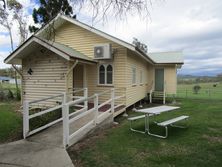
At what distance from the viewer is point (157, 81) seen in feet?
53.5

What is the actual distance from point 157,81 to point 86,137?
11605 millimetres

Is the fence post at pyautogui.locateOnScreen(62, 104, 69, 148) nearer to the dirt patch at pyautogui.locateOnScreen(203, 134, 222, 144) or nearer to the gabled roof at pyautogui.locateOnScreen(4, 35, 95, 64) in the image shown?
the gabled roof at pyautogui.locateOnScreen(4, 35, 95, 64)

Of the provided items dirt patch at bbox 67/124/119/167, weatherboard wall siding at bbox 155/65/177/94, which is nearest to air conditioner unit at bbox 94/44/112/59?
dirt patch at bbox 67/124/119/167

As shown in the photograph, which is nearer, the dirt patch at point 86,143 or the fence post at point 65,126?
the dirt patch at point 86,143

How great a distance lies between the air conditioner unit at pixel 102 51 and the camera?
9.41 m

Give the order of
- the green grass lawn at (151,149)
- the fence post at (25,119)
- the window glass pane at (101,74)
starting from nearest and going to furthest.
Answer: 1. the green grass lawn at (151,149)
2. the fence post at (25,119)
3. the window glass pane at (101,74)

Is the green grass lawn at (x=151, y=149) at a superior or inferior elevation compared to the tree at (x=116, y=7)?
inferior

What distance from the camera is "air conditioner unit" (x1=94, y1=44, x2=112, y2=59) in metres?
9.41

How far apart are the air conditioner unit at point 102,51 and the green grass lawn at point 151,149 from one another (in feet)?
13.7

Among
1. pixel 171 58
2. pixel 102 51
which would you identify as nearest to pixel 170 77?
pixel 171 58

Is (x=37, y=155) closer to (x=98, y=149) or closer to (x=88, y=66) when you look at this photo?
(x=98, y=149)

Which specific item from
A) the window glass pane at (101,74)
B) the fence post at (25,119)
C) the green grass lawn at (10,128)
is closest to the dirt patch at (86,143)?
the fence post at (25,119)

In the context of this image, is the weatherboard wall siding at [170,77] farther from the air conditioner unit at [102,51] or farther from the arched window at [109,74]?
the air conditioner unit at [102,51]

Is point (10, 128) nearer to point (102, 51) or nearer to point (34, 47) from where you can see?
point (34, 47)
